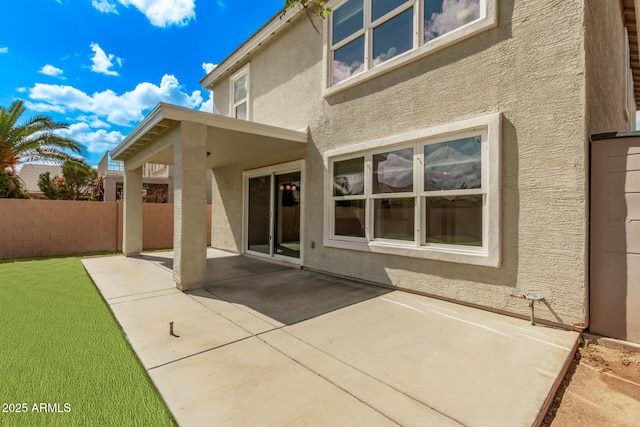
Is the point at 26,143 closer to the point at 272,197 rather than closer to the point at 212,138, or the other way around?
the point at 212,138

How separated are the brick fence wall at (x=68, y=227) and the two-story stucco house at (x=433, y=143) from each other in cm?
425

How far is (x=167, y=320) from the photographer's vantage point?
4.18 meters

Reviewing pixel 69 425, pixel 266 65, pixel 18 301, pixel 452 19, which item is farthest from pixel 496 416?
pixel 266 65

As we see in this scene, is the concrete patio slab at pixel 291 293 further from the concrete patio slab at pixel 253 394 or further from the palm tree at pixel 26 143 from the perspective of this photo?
the palm tree at pixel 26 143

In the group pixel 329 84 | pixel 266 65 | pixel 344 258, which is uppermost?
pixel 266 65

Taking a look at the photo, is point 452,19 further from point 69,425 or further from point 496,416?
point 69,425

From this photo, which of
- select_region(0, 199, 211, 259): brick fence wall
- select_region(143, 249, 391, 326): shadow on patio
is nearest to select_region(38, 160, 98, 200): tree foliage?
select_region(0, 199, 211, 259): brick fence wall

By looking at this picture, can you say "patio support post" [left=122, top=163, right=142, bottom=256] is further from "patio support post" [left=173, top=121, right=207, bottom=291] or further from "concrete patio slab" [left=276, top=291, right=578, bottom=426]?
"concrete patio slab" [left=276, top=291, right=578, bottom=426]

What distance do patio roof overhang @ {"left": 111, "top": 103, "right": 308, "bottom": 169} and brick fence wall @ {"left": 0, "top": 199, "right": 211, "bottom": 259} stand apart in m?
3.06

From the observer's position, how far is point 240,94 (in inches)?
417

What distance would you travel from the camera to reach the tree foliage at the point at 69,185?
19.6 metres

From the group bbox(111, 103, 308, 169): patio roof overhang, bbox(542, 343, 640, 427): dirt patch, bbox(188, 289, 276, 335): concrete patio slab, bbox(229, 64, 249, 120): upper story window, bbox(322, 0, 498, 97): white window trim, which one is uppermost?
bbox(229, 64, 249, 120): upper story window

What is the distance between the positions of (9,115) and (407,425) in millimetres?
16791

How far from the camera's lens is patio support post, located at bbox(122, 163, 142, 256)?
9758 mm
